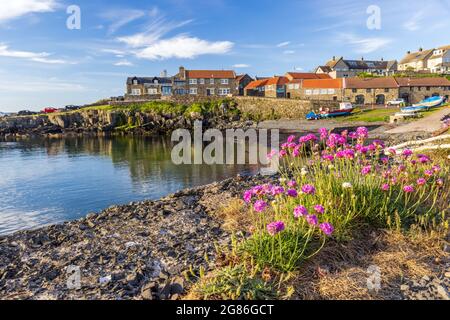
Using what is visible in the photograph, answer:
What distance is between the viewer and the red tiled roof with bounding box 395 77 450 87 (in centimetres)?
6612

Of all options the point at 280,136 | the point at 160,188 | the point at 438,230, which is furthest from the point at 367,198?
the point at 280,136

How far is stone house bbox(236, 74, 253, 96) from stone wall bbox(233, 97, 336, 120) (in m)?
13.6

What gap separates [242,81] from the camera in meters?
94.6

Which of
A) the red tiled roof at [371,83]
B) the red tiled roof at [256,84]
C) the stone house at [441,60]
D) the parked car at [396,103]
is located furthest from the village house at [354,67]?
the parked car at [396,103]

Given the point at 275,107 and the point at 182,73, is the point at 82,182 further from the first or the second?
the point at 182,73

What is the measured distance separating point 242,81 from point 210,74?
384 inches

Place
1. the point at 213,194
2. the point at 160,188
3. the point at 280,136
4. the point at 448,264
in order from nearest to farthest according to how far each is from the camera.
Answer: the point at 448,264
the point at 213,194
the point at 160,188
the point at 280,136

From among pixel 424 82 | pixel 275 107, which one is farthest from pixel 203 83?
pixel 424 82

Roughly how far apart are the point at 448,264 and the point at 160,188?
18605 millimetres

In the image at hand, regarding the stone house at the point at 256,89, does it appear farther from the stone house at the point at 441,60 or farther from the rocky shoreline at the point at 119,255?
the rocky shoreline at the point at 119,255

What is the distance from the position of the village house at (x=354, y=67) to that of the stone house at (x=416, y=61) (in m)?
6.56

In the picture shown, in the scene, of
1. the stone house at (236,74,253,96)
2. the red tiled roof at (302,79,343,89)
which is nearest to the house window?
the stone house at (236,74,253,96)
